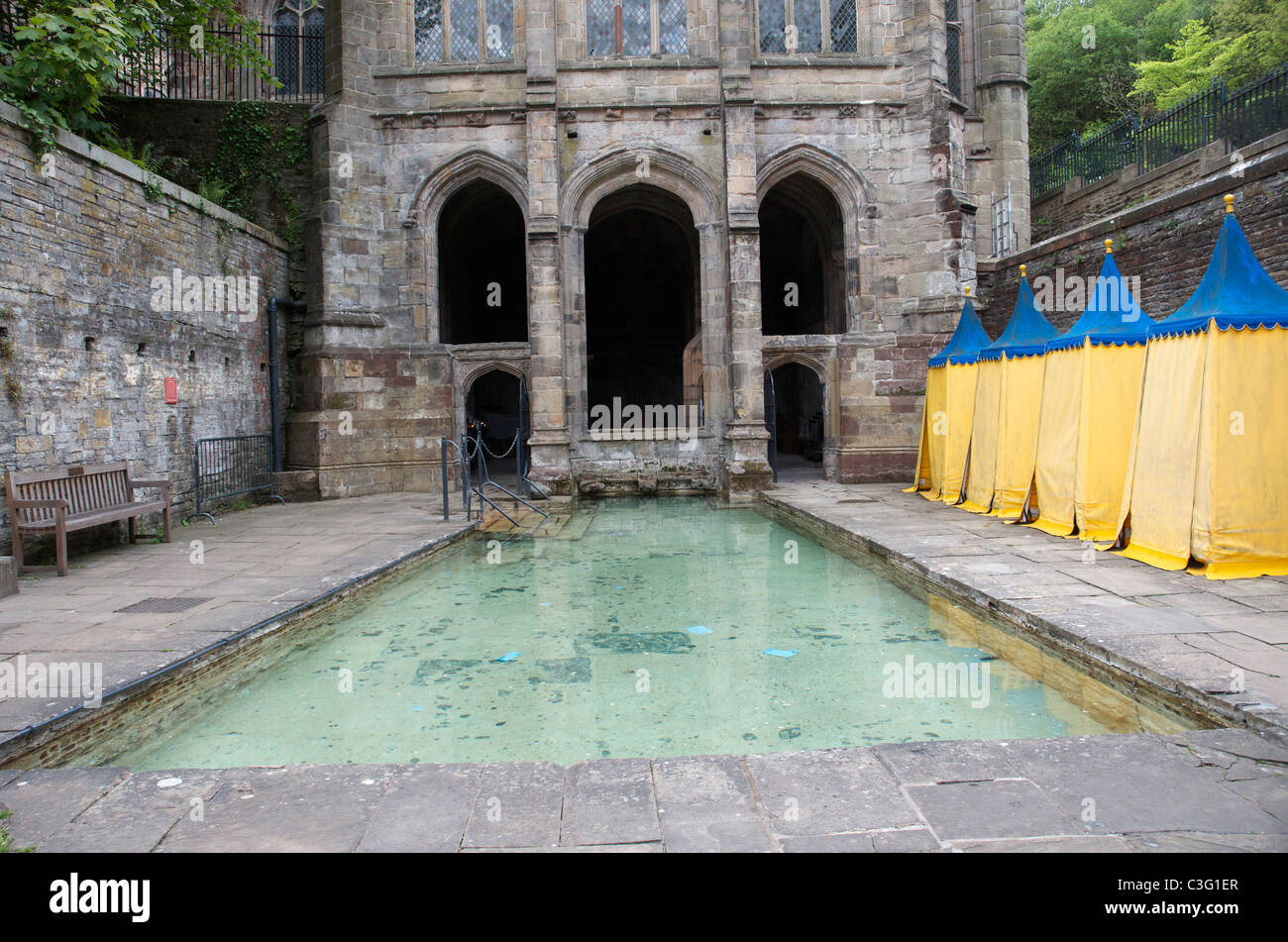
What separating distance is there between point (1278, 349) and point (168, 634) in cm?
817

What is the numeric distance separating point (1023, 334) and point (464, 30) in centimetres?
1075

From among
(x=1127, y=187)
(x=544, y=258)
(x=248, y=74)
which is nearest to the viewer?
(x=544, y=258)

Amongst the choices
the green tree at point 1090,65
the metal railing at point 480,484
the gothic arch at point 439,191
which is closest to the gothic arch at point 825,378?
the metal railing at point 480,484

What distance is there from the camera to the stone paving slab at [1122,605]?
389cm

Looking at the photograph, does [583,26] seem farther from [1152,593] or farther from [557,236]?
[1152,593]

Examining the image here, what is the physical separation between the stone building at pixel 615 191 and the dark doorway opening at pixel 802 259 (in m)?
1.12

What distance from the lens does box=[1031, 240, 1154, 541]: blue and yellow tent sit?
26.1 ft

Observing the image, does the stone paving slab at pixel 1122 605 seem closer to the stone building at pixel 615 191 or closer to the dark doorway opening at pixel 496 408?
the stone building at pixel 615 191

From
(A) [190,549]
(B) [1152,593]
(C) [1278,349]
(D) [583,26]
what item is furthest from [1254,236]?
(A) [190,549]

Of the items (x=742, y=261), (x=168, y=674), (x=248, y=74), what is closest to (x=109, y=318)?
(x=168, y=674)

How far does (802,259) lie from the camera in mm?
20328

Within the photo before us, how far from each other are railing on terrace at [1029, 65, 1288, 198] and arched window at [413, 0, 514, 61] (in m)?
12.6

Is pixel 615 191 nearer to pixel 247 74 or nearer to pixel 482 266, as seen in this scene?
pixel 482 266

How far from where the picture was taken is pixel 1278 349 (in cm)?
649
